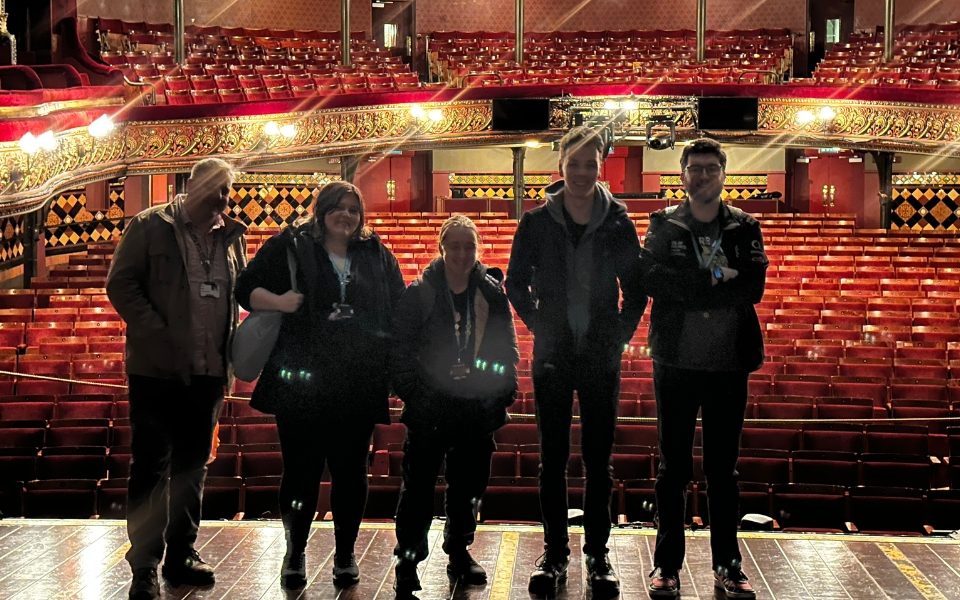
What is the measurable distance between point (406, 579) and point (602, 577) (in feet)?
1.98

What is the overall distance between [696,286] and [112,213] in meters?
16.2

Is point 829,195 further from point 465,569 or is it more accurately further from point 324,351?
point 324,351

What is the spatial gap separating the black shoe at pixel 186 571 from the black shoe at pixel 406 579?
62cm

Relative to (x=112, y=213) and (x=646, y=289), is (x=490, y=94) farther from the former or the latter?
(x=646, y=289)

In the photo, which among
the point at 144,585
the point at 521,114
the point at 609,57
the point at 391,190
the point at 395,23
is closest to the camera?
the point at 144,585

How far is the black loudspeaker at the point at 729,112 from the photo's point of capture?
17234 mm

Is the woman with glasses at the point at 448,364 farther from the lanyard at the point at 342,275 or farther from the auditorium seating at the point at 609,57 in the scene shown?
the auditorium seating at the point at 609,57

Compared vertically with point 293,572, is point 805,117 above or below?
above

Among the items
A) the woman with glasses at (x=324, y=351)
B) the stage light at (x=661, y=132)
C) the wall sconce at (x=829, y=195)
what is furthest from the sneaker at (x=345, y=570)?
the wall sconce at (x=829, y=195)

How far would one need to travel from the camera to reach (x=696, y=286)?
143 inches

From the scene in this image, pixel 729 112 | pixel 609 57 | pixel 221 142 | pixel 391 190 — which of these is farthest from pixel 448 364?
pixel 391 190

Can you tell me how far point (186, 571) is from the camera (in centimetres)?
377

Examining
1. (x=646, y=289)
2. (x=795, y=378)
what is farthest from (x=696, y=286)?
(x=795, y=378)

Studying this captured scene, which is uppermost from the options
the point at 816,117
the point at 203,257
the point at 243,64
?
the point at 243,64
